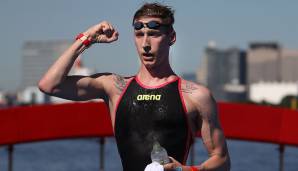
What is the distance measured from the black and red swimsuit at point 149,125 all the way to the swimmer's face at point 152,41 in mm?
239

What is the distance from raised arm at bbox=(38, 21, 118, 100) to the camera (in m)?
6.46

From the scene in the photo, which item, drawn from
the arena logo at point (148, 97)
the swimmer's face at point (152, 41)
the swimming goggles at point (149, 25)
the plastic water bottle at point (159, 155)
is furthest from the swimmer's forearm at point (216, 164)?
the swimming goggles at point (149, 25)

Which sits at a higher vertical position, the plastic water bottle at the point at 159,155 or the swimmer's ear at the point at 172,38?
the swimmer's ear at the point at 172,38

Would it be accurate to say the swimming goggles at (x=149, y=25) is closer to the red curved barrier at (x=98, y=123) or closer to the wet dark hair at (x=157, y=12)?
the wet dark hair at (x=157, y=12)

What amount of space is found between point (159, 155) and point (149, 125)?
1.49 ft

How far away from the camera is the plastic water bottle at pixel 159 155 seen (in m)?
6.05

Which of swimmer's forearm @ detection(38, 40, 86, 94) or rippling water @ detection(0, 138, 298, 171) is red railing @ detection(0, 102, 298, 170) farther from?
rippling water @ detection(0, 138, 298, 171)

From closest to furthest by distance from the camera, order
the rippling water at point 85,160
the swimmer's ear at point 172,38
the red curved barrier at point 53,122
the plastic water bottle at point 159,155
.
Answer: 1. the plastic water bottle at point 159,155
2. the swimmer's ear at point 172,38
3. the red curved barrier at point 53,122
4. the rippling water at point 85,160

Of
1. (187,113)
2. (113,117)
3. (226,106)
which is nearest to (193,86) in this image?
(187,113)

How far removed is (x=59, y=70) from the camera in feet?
21.2

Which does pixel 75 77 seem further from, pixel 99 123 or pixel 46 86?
pixel 99 123

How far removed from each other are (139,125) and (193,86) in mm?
527

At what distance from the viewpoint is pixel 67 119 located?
1174 cm

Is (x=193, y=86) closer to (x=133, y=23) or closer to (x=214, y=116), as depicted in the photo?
(x=214, y=116)
